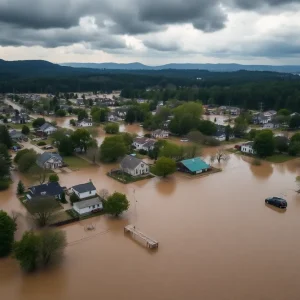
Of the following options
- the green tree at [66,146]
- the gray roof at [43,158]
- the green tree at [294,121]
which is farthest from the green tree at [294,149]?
the gray roof at [43,158]

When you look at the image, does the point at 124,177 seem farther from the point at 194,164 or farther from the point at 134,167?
the point at 194,164

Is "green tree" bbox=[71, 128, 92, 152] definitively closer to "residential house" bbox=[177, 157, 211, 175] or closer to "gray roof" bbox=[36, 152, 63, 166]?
"gray roof" bbox=[36, 152, 63, 166]

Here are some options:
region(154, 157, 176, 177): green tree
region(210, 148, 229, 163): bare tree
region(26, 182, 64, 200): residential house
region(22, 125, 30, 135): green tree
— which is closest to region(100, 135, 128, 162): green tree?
region(154, 157, 176, 177): green tree

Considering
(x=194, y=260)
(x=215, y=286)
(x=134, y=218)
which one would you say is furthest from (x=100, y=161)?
(x=215, y=286)

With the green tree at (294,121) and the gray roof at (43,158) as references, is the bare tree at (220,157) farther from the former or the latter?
the green tree at (294,121)

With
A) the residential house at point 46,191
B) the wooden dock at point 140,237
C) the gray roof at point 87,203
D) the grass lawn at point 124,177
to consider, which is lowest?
the grass lawn at point 124,177

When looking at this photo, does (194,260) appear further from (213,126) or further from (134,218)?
(213,126)

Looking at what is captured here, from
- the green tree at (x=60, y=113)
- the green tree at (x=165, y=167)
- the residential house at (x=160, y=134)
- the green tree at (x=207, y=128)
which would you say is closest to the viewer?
the green tree at (x=165, y=167)
